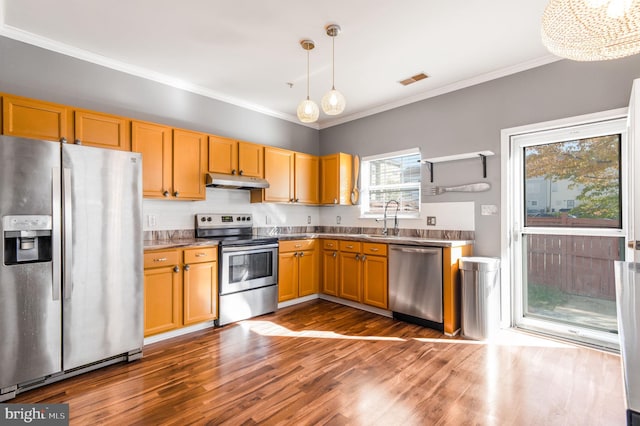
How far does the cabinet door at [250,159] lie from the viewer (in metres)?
3.91

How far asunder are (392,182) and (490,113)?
148 centimetres

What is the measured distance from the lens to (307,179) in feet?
15.4

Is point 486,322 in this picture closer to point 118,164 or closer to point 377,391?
point 377,391

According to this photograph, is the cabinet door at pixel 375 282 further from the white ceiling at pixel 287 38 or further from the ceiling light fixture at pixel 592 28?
the ceiling light fixture at pixel 592 28

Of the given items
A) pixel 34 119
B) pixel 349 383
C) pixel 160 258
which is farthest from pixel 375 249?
pixel 34 119

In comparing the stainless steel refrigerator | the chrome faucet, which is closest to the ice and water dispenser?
the stainless steel refrigerator

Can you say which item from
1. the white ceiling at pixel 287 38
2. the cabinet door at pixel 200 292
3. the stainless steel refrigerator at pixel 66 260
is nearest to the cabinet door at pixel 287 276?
the cabinet door at pixel 200 292

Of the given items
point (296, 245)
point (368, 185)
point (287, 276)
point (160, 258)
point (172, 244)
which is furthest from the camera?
point (368, 185)

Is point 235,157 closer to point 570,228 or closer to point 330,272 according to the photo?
point 330,272

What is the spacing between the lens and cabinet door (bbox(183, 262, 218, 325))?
10.3 feet

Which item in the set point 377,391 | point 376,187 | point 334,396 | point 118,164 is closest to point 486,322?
point 377,391

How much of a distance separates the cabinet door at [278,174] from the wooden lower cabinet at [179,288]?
123 centimetres

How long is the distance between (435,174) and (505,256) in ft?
4.03

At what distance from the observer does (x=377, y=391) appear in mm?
2170
